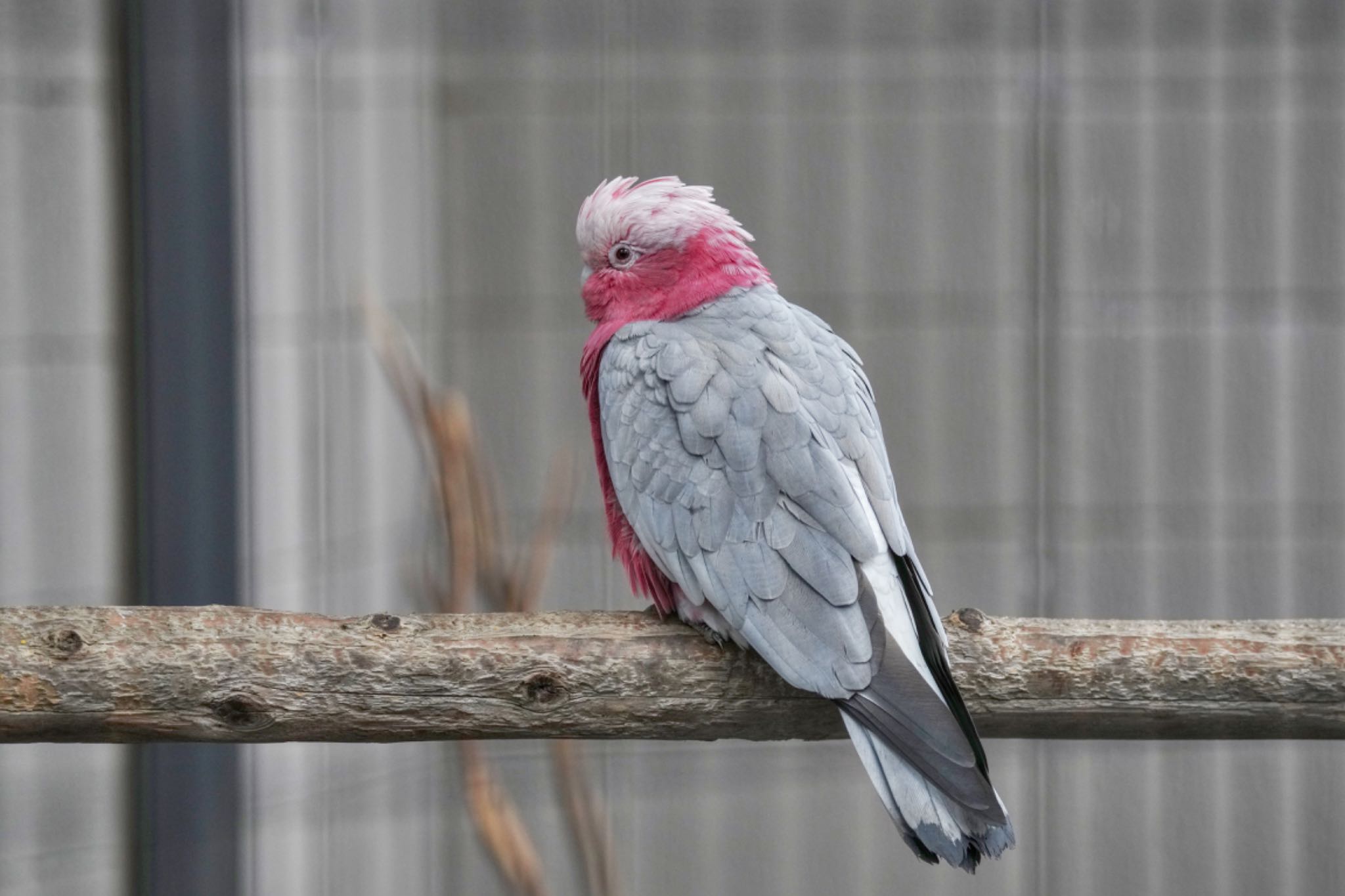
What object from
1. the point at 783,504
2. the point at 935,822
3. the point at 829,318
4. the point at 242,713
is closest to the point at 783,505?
the point at 783,504

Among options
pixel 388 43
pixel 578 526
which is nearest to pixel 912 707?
pixel 578 526

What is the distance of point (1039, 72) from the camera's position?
221 centimetres

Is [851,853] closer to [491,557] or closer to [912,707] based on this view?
[491,557]

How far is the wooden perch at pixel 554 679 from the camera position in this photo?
101 centimetres

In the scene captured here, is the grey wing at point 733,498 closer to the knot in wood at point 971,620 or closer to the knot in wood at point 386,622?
the knot in wood at point 971,620

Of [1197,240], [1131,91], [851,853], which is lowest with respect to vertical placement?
[851,853]

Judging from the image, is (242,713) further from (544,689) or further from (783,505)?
(783,505)

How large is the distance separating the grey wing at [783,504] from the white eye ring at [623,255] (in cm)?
10

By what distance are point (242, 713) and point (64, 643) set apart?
0.17m

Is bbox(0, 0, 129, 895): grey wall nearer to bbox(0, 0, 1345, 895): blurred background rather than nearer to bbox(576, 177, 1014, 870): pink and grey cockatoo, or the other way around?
bbox(0, 0, 1345, 895): blurred background

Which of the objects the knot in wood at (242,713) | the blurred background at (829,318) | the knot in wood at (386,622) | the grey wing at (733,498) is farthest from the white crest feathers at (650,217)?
the blurred background at (829,318)

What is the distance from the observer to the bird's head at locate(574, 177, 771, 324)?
129 cm

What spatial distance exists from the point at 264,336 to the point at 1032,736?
65.2 inches

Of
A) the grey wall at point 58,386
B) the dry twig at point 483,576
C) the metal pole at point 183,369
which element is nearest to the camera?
the metal pole at point 183,369
